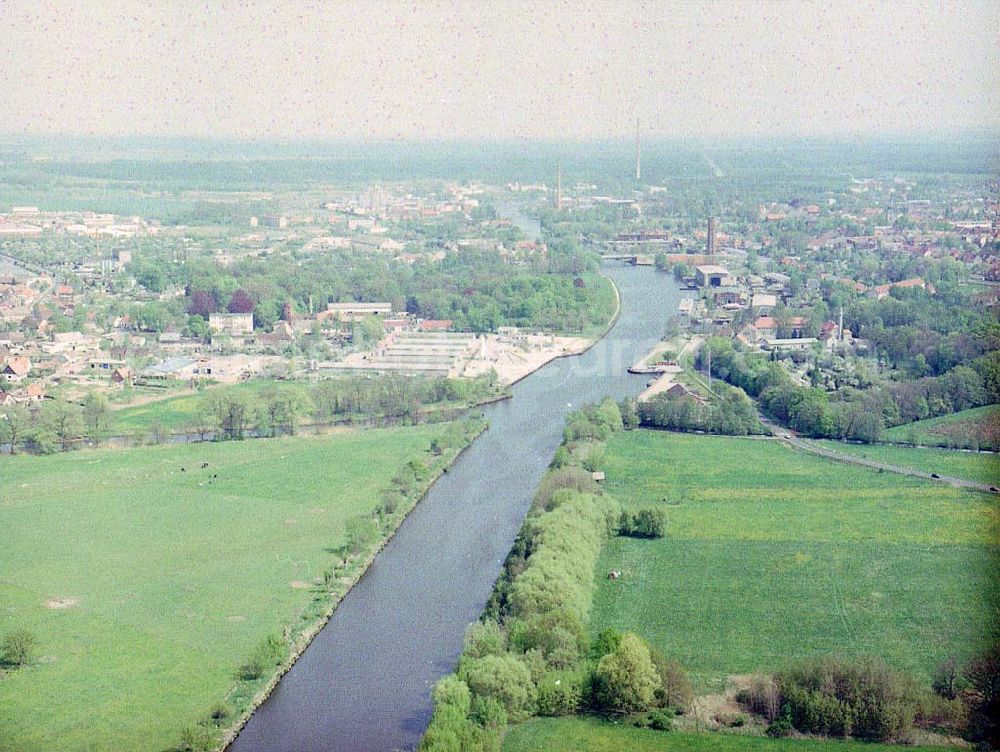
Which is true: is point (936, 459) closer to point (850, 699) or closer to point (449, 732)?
point (850, 699)

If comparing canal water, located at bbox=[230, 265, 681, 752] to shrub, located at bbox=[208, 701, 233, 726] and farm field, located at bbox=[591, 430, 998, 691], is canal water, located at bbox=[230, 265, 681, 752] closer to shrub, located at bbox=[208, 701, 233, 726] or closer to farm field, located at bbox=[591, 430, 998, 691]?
shrub, located at bbox=[208, 701, 233, 726]

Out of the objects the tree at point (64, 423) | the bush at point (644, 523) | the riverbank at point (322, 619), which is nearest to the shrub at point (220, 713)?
the riverbank at point (322, 619)

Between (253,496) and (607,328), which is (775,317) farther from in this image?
(253,496)

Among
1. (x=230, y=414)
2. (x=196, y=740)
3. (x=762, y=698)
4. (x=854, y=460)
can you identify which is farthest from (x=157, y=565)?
(x=854, y=460)

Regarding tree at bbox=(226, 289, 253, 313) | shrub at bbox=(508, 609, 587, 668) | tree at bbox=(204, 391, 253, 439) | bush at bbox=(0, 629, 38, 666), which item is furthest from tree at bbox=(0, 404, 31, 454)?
shrub at bbox=(508, 609, 587, 668)

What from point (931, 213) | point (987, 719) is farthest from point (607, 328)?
point (987, 719)
